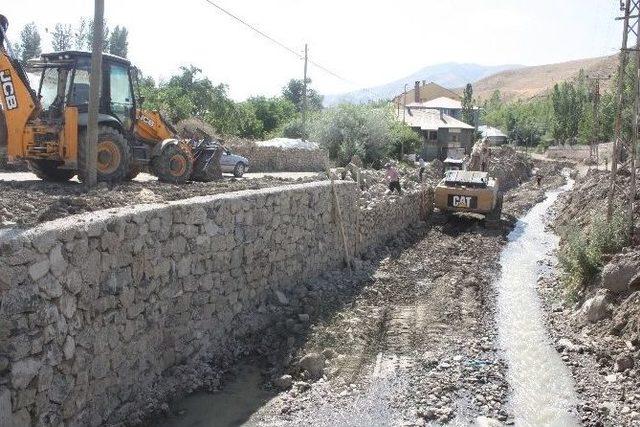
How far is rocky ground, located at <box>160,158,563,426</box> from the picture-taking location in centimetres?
789

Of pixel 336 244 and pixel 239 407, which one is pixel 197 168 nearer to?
pixel 336 244

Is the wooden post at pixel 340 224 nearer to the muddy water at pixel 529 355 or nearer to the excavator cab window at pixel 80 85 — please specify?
the muddy water at pixel 529 355

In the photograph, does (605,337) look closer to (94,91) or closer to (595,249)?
(595,249)

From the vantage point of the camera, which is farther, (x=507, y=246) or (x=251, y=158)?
(x=251, y=158)

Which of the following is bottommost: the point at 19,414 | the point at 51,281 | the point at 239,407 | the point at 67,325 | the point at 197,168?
the point at 239,407

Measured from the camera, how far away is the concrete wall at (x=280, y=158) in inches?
928

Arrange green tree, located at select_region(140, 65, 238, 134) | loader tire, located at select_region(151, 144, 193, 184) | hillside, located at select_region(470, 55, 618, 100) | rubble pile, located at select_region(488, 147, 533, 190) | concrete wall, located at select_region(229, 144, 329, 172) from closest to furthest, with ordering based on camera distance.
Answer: loader tire, located at select_region(151, 144, 193, 184) < concrete wall, located at select_region(229, 144, 329, 172) < green tree, located at select_region(140, 65, 238, 134) < rubble pile, located at select_region(488, 147, 533, 190) < hillside, located at select_region(470, 55, 618, 100)

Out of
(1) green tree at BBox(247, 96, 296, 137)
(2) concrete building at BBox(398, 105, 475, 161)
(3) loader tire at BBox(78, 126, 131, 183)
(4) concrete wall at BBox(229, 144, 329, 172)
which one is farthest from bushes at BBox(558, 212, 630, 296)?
(2) concrete building at BBox(398, 105, 475, 161)

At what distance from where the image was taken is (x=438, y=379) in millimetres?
8703

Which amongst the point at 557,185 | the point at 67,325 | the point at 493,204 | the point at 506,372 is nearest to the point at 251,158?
the point at 493,204

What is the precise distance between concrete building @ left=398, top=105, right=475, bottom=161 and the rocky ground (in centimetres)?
3357

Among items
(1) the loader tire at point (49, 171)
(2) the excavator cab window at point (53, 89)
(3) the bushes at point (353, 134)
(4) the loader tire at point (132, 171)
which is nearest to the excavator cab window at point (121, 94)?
(4) the loader tire at point (132, 171)

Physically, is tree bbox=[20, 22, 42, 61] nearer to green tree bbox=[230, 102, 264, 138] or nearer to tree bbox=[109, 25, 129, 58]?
tree bbox=[109, 25, 129, 58]

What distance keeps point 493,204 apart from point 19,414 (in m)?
17.9
